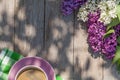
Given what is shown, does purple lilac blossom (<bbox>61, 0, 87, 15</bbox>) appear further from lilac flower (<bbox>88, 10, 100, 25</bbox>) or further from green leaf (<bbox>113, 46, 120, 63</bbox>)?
green leaf (<bbox>113, 46, 120, 63</bbox>)

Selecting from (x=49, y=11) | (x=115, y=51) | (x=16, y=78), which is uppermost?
(x=49, y=11)

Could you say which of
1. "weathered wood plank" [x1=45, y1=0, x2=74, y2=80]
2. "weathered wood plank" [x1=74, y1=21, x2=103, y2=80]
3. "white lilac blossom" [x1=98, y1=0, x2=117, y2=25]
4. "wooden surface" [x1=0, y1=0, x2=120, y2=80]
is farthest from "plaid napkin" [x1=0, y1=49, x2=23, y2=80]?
"white lilac blossom" [x1=98, y1=0, x2=117, y2=25]

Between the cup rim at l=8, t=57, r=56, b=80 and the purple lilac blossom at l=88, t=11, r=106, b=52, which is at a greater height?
the purple lilac blossom at l=88, t=11, r=106, b=52

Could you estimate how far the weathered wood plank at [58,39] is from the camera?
112 inches

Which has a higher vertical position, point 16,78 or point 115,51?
point 115,51

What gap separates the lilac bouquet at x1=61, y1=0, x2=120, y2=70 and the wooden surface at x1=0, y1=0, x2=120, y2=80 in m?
0.08

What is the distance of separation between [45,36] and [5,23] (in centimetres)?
31

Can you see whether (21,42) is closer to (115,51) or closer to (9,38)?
(9,38)

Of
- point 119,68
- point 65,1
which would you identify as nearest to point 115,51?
point 119,68

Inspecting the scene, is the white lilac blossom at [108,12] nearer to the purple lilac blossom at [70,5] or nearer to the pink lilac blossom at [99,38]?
the pink lilac blossom at [99,38]

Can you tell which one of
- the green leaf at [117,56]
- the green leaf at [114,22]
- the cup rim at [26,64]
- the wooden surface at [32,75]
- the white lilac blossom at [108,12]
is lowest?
the wooden surface at [32,75]

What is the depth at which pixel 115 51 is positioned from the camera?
110 inches

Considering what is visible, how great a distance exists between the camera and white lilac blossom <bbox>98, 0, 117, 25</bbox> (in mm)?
2637

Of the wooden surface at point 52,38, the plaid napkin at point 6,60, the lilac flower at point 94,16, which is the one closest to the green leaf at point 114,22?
the lilac flower at point 94,16
